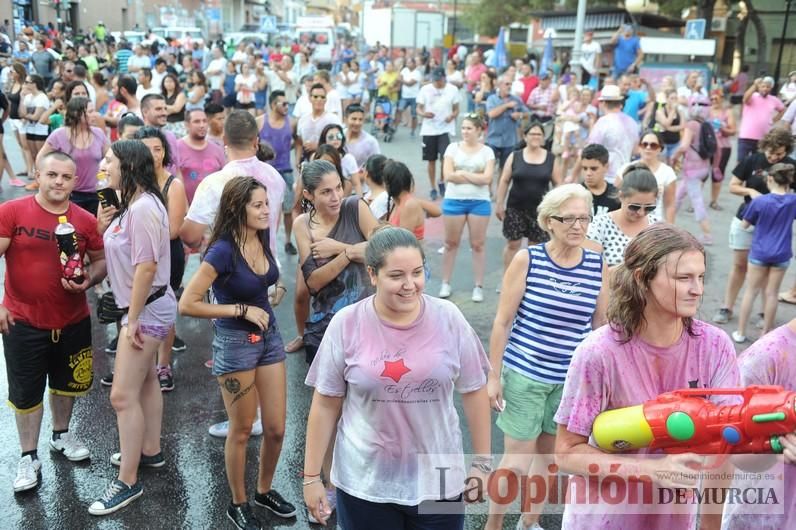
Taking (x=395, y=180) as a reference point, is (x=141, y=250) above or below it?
below

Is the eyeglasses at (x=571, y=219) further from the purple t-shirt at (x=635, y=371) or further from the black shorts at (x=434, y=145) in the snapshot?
the black shorts at (x=434, y=145)

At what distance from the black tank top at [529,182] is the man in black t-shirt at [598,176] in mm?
963

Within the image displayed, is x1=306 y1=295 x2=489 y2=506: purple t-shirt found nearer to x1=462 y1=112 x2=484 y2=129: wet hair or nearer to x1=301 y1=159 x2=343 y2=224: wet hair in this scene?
x1=301 y1=159 x2=343 y2=224: wet hair

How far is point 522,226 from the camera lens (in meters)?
7.13

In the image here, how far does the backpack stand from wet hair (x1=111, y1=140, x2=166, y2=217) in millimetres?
8185

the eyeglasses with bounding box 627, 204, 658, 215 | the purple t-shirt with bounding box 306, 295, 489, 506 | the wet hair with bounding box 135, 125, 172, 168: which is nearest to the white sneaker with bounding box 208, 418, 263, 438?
the wet hair with bounding box 135, 125, 172, 168

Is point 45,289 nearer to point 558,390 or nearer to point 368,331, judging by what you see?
point 368,331

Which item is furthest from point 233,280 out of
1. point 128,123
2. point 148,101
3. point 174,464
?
point 148,101

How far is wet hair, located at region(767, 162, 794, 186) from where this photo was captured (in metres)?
6.18

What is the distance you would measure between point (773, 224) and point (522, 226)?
86.3 inches

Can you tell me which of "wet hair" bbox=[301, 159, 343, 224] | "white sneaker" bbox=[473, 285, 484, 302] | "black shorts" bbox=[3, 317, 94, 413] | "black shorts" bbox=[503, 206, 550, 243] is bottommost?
"white sneaker" bbox=[473, 285, 484, 302]

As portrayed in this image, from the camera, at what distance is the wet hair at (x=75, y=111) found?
6273 mm

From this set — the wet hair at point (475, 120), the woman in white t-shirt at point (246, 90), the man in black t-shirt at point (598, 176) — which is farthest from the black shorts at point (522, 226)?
the woman in white t-shirt at point (246, 90)

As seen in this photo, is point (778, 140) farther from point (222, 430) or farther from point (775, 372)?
point (222, 430)
